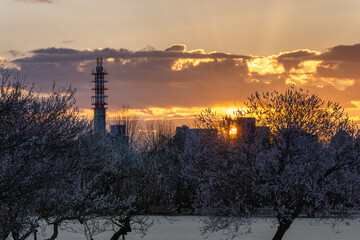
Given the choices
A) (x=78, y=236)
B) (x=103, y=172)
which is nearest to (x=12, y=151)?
(x=103, y=172)

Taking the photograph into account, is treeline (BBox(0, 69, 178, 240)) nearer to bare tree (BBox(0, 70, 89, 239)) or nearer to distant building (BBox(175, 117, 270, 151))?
bare tree (BBox(0, 70, 89, 239))

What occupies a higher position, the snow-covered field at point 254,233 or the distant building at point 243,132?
the distant building at point 243,132

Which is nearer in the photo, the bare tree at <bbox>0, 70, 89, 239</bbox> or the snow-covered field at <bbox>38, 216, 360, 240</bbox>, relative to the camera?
the bare tree at <bbox>0, 70, 89, 239</bbox>

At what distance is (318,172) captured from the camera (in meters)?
37.4

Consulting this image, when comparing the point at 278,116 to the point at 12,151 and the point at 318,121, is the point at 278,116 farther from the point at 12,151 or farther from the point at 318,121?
the point at 12,151

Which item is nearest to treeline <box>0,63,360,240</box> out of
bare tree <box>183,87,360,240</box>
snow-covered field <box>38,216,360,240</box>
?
bare tree <box>183,87,360,240</box>

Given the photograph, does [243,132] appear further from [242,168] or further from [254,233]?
[254,233]

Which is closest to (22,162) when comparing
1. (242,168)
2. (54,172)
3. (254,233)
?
(54,172)

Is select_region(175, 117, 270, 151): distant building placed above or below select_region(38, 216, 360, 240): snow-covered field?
above

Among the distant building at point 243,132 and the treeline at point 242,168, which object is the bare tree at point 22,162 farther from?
the distant building at point 243,132

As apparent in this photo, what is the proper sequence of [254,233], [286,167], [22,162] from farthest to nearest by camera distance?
[254,233]
[286,167]
[22,162]

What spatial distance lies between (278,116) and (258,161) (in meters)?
3.99

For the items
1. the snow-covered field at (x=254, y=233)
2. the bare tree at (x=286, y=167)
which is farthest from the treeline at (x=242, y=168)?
the snow-covered field at (x=254, y=233)

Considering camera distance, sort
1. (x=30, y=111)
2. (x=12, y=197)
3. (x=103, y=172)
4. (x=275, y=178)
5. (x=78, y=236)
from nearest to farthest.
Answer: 1. (x=12, y=197)
2. (x=30, y=111)
3. (x=275, y=178)
4. (x=103, y=172)
5. (x=78, y=236)
